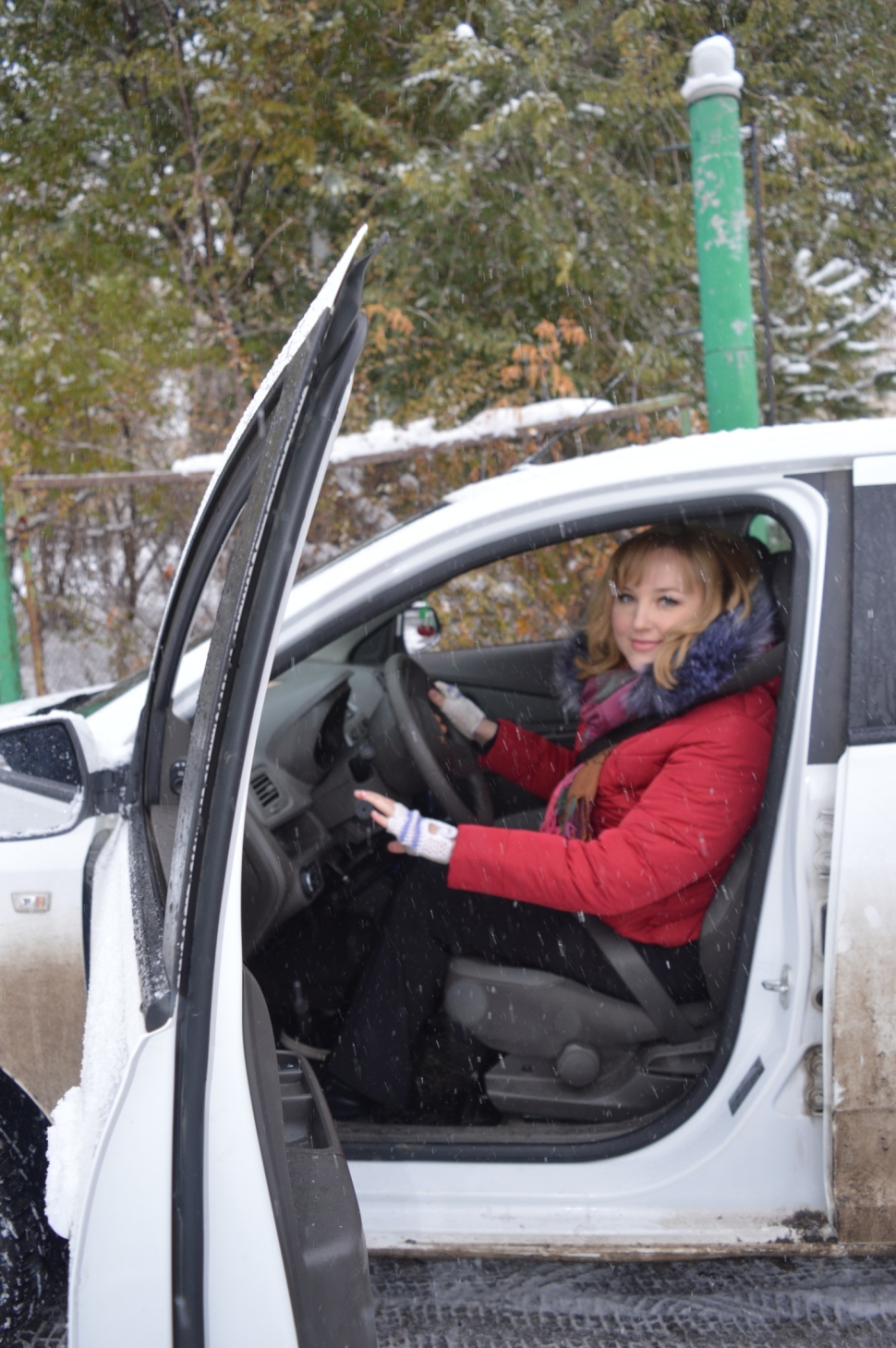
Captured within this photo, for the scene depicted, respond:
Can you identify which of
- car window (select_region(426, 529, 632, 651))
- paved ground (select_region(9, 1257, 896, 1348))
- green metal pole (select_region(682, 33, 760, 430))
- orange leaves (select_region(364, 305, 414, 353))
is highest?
orange leaves (select_region(364, 305, 414, 353))

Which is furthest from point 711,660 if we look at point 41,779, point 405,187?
point 405,187

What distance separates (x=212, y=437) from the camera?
6.24 metres

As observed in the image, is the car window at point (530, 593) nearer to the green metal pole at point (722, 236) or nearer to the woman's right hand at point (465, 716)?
the green metal pole at point (722, 236)

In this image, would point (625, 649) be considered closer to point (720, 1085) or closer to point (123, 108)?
point (720, 1085)

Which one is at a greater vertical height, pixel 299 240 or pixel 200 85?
pixel 200 85

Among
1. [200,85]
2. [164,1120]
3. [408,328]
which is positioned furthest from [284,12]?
[164,1120]

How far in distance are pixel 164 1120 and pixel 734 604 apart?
137 cm

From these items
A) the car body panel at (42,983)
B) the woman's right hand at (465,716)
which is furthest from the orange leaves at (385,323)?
the car body panel at (42,983)

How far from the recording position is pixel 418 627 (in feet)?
9.80

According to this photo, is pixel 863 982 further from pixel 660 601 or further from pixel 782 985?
pixel 660 601

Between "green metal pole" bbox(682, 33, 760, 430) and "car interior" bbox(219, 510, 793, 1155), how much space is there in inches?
41.1

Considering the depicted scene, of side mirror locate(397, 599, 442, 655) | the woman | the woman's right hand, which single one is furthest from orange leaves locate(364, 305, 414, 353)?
→ the woman

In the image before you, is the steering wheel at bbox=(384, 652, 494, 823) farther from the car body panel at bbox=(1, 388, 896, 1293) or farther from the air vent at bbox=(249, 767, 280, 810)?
the car body panel at bbox=(1, 388, 896, 1293)

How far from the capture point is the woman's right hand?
258 centimetres
